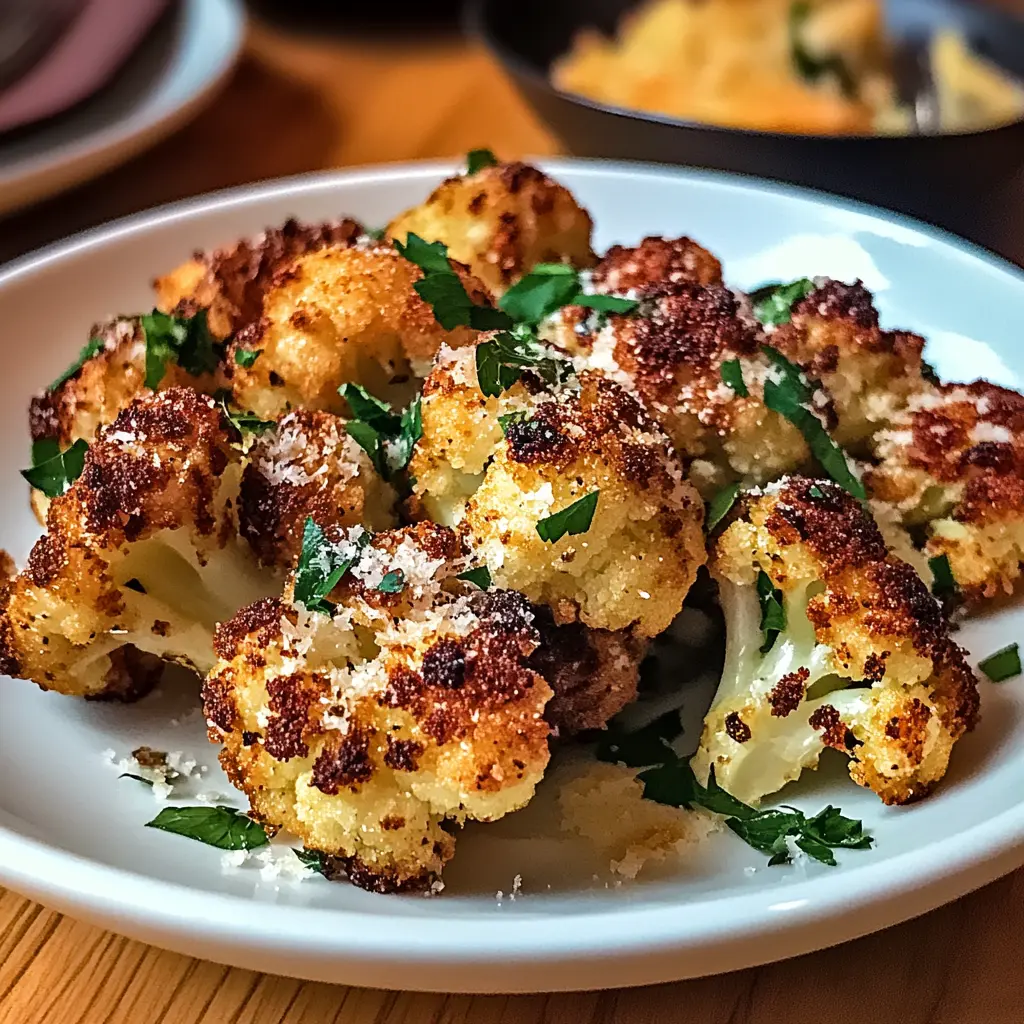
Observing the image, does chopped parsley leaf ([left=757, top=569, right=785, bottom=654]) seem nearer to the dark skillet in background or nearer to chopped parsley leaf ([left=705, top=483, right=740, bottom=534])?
chopped parsley leaf ([left=705, top=483, right=740, bottom=534])

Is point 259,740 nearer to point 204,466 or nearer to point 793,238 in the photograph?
point 204,466

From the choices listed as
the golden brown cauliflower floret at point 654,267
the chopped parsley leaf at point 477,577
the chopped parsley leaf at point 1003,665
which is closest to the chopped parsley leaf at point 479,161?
the golden brown cauliflower floret at point 654,267

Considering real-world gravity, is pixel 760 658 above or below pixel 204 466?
below

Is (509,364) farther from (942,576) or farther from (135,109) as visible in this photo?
(135,109)

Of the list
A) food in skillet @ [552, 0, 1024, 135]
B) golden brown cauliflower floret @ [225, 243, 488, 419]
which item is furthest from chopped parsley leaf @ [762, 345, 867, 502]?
food in skillet @ [552, 0, 1024, 135]

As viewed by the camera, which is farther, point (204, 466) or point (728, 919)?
point (204, 466)

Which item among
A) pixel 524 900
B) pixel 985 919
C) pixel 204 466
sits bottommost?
pixel 985 919

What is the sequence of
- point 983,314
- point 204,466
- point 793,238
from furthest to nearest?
point 793,238 → point 983,314 → point 204,466

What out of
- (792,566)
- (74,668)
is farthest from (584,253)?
(74,668)

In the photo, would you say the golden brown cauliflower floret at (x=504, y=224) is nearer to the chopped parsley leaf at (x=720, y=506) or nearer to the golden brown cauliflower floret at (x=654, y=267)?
the golden brown cauliflower floret at (x=654, y=267)
